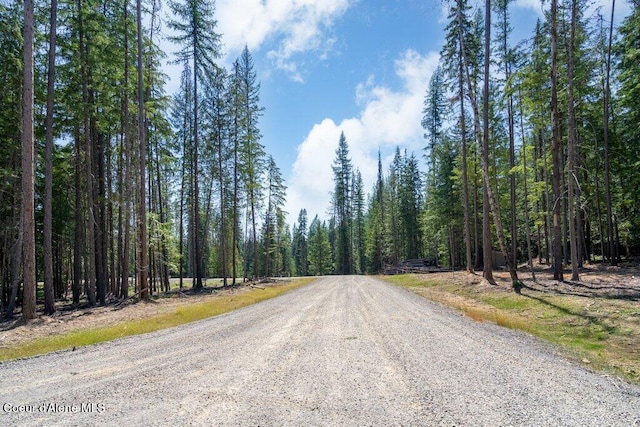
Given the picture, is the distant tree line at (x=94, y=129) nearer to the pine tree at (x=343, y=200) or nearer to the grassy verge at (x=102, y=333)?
the grassy verge at (x=102, y=333)

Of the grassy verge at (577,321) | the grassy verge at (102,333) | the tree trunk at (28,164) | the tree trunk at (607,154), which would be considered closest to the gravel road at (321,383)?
the grassy verge at (577,321)

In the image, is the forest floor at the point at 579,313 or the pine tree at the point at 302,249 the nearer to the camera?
the forest floor at the point at 579,313

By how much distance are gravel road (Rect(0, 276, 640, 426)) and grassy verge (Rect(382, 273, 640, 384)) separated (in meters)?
0.72

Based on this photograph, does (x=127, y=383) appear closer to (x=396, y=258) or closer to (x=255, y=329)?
(x=255, y=329)

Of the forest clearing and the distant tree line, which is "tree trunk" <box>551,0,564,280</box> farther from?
the distant tree line

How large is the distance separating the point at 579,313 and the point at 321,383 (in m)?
8.02

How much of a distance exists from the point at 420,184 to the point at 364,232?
58.8 feet

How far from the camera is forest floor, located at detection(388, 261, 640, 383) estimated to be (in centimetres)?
583

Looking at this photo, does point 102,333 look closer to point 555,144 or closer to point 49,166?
point 49,166

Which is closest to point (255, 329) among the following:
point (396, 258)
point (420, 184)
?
point (396, 258)

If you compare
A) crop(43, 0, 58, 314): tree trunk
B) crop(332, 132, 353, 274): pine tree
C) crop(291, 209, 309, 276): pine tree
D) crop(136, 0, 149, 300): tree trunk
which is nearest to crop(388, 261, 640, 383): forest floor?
crop(136, 0, 149, 300): tree trunk

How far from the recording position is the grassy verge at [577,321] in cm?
561

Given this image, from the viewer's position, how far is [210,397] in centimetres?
407

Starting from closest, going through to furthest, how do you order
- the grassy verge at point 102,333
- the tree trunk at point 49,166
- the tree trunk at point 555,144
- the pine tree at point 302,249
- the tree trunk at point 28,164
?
the grassy verge at point 102,333, the tree trunk at point 28,164, the tree trunk at point 49,166, the tree trunk at point 555,144, the pine tree at point 302,249
